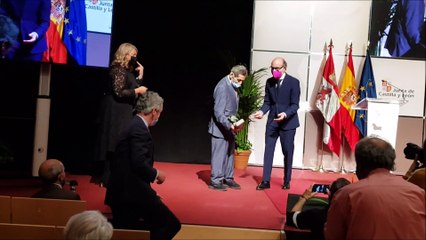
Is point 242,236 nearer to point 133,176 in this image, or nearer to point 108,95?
point 133,176

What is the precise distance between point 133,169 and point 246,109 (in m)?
3.90

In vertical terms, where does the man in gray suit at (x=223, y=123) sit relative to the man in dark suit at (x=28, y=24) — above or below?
below

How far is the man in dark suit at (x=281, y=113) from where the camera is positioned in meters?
5.80

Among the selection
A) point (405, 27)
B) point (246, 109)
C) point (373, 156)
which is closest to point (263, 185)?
point (246, 109)

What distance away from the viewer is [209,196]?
17.6ft

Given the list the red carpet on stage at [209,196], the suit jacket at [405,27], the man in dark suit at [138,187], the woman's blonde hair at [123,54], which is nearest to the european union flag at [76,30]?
the woman's blonde hair at [123,54]

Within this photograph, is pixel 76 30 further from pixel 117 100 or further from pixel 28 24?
pixel 117 100

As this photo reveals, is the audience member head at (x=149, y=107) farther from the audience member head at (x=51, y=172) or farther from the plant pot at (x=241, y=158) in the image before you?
the plant pot at (x=241, y=158)

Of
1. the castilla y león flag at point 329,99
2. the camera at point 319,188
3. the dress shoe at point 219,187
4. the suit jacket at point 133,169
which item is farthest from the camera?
the castilla y león flag at point 329,99

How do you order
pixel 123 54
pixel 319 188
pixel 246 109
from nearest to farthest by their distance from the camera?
1. pixel 319 188
2. pixel 123 54
3. pixel 246 109

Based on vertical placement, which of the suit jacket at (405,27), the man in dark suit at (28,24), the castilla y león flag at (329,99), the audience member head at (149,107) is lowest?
the audience member head at (149,107)

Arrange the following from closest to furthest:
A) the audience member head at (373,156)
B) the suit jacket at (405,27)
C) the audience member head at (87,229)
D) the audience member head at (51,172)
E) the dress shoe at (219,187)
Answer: the audience member head at (87,229) → the audience member head at (373,156) → the audience member head at (51,172) → the dress shoe at (219,187) → the suit jacket at (405,27)

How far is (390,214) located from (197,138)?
4.99 m

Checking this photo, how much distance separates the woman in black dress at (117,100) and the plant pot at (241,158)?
218cm
